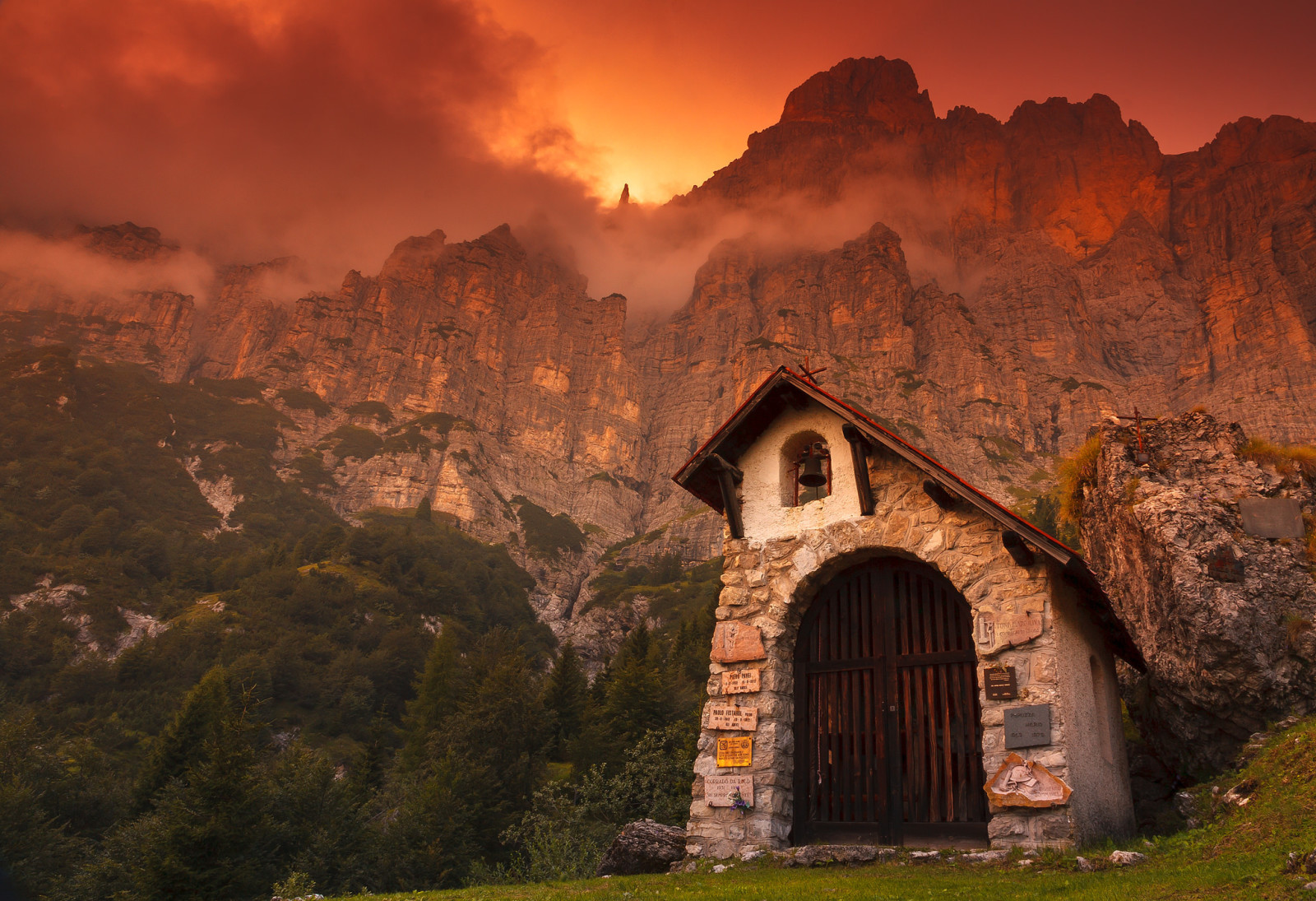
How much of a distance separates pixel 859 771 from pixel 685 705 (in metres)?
35.1

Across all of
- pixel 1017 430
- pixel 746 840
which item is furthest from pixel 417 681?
pixel 1017 430

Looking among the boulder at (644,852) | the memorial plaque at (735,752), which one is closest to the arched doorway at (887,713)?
the memorial plaque at (735,752)

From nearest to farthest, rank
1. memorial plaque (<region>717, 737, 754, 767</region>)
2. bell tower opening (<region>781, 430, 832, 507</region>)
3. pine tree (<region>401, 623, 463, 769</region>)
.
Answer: memorial plaque (<region>717, 737, 754, 767</region>) < bell tower opening (<region>781, 430, 832, 507</region>) < pine tree (<region>401, 623, 463, 769</region>)

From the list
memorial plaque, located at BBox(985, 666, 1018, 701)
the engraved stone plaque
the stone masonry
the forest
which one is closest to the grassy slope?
the stone masonry

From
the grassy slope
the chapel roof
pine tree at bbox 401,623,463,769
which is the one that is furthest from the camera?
pine tree at bbox 401,623,463,769

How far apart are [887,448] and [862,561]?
1.92 m

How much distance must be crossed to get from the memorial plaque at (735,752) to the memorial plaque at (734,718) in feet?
0.65

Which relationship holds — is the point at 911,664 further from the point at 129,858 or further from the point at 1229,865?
the point at 129,858

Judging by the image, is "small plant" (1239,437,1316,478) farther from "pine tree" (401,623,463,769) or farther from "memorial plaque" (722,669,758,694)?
"pine tree" (401,623,463,769)

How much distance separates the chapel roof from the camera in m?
10.7

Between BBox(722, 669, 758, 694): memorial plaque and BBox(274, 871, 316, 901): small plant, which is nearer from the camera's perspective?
BBox(722, 669, 758, 694): memorial plaque

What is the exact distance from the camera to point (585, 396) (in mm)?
196000

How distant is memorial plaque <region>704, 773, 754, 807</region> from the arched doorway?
102cm

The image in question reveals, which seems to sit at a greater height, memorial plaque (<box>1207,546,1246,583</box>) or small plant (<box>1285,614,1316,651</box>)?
memorial plaque (<box>1207,546,1246,583</box>)
